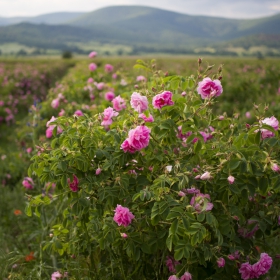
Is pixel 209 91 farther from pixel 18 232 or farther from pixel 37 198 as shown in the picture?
pixel 18 232

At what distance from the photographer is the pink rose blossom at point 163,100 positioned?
86.7 inches

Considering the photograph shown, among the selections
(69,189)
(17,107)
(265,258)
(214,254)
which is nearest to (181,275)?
(214,254)

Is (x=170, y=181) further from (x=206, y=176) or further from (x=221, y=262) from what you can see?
(x=221, y=262)

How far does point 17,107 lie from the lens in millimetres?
13375

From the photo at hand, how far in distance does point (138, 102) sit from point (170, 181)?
516mm

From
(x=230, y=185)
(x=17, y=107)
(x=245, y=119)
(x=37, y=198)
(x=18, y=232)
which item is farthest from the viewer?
(x=17, y=107)

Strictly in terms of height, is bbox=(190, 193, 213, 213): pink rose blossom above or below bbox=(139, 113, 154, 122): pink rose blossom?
below

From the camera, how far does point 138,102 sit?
2.22 metres

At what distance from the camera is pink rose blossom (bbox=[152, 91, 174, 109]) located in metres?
2.20

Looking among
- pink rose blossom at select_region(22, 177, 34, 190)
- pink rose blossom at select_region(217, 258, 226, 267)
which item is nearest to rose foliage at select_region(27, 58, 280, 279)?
pink rose blossom at select_region(217, 258, 226, 267)

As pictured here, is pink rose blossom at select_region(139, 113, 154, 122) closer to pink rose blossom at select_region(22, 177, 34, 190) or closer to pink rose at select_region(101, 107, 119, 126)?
pink rose at select_region(101, 107, 119, 126)

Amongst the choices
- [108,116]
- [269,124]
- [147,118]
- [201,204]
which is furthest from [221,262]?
[108,116]

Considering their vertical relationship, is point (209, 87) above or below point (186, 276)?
above

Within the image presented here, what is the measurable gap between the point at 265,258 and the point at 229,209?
409mm
